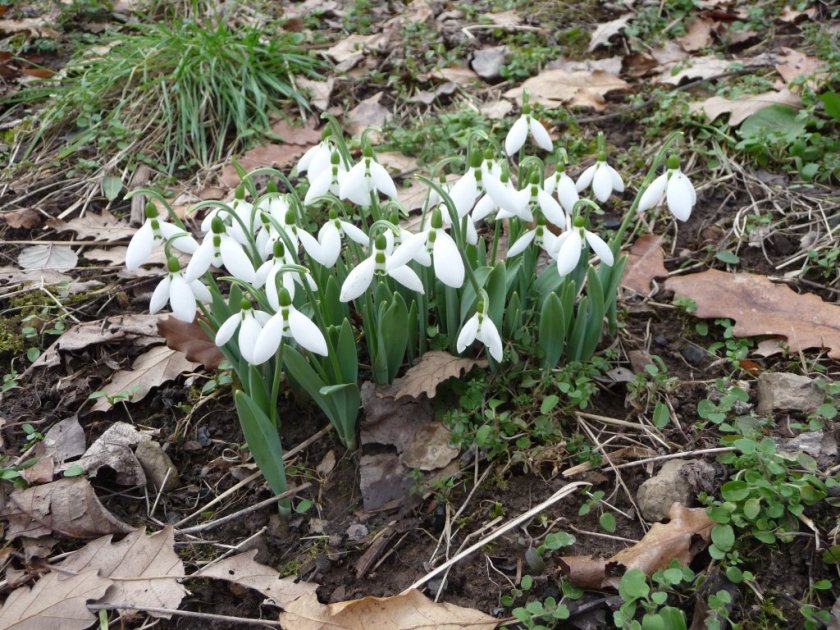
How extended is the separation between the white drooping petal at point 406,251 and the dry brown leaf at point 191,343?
709mm

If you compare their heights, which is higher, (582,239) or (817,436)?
(582,239)

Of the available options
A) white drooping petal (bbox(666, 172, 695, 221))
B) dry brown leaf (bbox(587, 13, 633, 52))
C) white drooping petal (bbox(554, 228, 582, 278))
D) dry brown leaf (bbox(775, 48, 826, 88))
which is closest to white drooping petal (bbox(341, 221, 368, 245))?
white drooping petal (bbox(554, 228, 582, 278))

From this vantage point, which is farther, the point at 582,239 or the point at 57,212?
the point at 57,212

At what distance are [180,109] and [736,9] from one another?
2526 millimetres

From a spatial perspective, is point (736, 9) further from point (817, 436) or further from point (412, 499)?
point (412, 499)

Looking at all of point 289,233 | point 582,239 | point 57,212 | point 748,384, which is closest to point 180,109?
point 57,212

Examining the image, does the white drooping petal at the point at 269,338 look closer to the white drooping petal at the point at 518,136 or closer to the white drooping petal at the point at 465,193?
the white drooping petal at the point at 465,193

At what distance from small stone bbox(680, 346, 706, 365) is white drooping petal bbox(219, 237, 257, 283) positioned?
1146mm

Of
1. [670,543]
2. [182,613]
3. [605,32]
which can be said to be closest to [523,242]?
[670,543]

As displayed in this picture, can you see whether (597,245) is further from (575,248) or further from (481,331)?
(481,331)

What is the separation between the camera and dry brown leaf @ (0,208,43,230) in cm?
274

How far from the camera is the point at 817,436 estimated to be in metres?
1.66

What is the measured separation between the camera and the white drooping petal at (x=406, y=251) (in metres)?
1.48

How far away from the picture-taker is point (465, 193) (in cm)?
165
